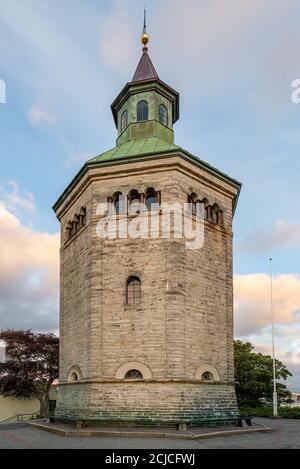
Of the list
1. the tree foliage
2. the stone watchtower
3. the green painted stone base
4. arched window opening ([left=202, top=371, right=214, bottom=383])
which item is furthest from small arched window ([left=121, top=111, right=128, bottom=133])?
the tree foliage

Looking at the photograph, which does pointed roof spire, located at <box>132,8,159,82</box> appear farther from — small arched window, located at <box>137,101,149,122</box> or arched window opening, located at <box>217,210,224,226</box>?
arched window opening, located at <box>217,210,224,226</box>

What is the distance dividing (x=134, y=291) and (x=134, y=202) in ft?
→ 12.8

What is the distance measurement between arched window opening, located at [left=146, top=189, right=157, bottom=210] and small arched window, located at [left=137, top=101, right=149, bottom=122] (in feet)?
19.3

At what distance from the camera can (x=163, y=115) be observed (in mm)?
24484

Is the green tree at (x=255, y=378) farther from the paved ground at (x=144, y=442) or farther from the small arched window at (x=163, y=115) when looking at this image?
the small arched window at (x=163, y=115)

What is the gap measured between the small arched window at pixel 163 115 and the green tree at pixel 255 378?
68.8ft

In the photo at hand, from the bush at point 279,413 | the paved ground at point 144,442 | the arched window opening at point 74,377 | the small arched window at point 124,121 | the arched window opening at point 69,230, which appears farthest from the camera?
the bush at point 279,413

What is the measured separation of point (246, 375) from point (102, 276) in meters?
20.8

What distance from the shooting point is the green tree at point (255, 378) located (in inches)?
1371

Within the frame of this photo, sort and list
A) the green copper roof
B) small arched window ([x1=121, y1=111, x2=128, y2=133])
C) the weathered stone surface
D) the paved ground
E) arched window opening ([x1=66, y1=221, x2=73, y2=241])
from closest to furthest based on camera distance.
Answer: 1. the paved ground
2. the weathered stone surface
3. the green copper roof
4. arched window opening ([x1=66, y1=221, x2=73, y2=241])
5. small arched window ([x1=121, y1=111, x2=128, y2=133])

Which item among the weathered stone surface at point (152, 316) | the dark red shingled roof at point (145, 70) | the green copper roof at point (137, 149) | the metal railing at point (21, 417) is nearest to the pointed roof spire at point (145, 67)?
the dark red shingled roof at point (145, 70)

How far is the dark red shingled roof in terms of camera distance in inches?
1000

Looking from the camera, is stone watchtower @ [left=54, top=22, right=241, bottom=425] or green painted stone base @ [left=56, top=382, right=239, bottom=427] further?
stone watchtower @ [left=54, top=22, right=241, bottom=425]
